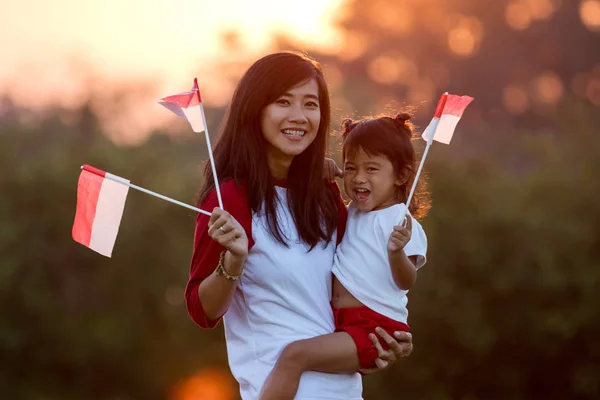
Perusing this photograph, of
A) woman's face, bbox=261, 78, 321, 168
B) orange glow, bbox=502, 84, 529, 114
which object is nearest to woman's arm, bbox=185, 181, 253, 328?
woman's face, bbox=261, 78, 321, 168

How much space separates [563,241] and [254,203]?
7.86 m

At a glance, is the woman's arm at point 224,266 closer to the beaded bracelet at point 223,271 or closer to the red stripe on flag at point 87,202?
the beaded bracelet at point 223,271

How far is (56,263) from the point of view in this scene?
9.91 metres

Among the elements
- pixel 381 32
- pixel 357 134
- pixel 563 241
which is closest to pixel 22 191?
pixel 563 241

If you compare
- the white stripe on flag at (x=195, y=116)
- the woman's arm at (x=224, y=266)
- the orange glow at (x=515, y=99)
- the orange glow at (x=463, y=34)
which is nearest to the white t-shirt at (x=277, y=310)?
the woman's arm at (x=224, y=266)

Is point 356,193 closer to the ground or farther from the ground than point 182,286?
farther from the ground

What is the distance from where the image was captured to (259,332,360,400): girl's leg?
263 cm

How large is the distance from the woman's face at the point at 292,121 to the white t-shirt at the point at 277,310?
0.19 m

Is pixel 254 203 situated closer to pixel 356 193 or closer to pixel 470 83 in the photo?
pixel 356 193

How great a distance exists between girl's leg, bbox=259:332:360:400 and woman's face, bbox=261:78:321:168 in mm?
499

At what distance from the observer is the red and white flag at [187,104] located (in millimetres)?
2846

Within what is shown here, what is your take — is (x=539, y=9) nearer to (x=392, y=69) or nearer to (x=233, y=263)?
(x=392, y=69)

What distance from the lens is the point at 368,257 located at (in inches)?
111

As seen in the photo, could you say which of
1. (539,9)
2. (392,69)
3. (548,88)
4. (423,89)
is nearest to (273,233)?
(423,89)
